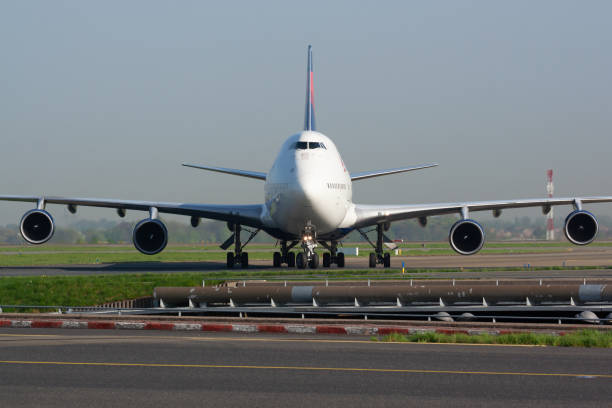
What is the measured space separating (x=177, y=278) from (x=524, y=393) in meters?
21.7

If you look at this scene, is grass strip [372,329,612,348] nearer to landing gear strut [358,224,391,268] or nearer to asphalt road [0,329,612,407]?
asphalt road [0,329,612,407]

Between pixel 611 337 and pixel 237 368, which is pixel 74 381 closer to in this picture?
pixel 237 368

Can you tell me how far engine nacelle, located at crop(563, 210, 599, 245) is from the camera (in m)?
40.7

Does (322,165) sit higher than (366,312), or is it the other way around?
(322,165)

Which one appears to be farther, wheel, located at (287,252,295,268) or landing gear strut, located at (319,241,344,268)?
wheel, located at (287,252,295,268)

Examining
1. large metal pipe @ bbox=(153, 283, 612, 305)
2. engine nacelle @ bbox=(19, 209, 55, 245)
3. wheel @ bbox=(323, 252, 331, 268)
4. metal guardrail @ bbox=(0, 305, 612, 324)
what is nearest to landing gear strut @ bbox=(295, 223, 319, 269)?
wheel @ bbox=(323, 252, 331, 268)

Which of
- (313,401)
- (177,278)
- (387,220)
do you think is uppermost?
(387,220)

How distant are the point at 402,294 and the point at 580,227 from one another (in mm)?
21447

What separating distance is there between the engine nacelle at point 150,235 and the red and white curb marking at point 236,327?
2067cm

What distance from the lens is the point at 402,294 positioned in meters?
22.6

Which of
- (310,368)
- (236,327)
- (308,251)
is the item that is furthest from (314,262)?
(310,368)

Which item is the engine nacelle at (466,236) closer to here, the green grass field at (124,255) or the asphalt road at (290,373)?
the green grass field at (124,255)

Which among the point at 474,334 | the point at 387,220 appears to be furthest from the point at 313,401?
the point at 387,220

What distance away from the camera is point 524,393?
34.4 feet
